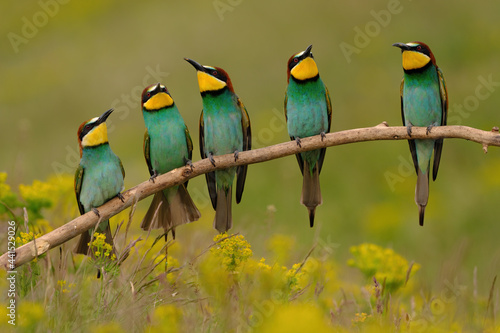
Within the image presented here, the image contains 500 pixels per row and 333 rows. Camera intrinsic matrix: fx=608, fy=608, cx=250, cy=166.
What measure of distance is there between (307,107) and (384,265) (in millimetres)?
1107

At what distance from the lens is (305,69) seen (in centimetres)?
373

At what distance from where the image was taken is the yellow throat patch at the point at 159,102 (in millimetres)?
3699

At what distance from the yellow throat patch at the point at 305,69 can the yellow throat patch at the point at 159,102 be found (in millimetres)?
776

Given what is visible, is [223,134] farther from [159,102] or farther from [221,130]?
[159,102]

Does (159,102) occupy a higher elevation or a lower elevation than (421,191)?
higher

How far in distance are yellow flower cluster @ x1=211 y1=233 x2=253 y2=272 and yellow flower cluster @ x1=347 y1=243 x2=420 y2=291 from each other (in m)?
1.16

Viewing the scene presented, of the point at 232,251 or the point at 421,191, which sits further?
the point at 421,191

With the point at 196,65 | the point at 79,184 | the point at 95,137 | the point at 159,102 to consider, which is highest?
the point at 196,65
